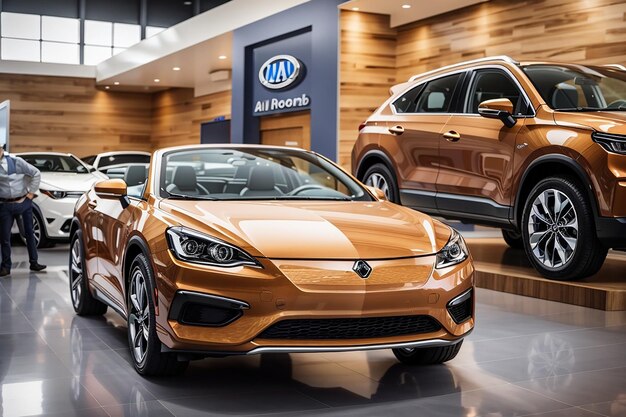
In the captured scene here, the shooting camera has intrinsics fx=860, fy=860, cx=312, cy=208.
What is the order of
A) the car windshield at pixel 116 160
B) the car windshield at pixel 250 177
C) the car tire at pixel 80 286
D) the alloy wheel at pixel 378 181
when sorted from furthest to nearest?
1. the car windshield at pixel 116 160
2. the alloy wheel at pixel 378 181
3. the car tire at pixel 80 286
4. the car windshield at pixel 250 177

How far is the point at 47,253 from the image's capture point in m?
12.0

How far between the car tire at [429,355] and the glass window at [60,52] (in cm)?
3060

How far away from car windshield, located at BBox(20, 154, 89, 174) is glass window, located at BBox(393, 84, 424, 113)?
6.56m

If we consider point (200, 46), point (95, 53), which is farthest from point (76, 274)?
point (95, 53)

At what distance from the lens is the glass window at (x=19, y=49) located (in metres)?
32.7

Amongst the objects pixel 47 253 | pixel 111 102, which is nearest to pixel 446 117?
pixel 47 253

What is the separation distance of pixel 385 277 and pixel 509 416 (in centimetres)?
85

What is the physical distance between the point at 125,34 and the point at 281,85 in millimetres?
19370

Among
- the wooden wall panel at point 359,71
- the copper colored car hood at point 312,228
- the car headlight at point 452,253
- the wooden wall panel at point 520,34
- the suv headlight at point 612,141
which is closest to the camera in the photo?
the copper colored car hood at point 312,228

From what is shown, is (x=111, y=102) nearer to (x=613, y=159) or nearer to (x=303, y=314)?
(x=613, y=159)

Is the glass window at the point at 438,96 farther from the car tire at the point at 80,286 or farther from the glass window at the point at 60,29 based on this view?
the glass window at the point at 60,29

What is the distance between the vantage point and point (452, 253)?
452 cm

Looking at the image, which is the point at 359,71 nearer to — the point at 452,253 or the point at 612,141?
the point at 612,141

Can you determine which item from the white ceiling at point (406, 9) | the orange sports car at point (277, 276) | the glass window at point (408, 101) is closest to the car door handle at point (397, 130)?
the glass window at point (408, 101)
